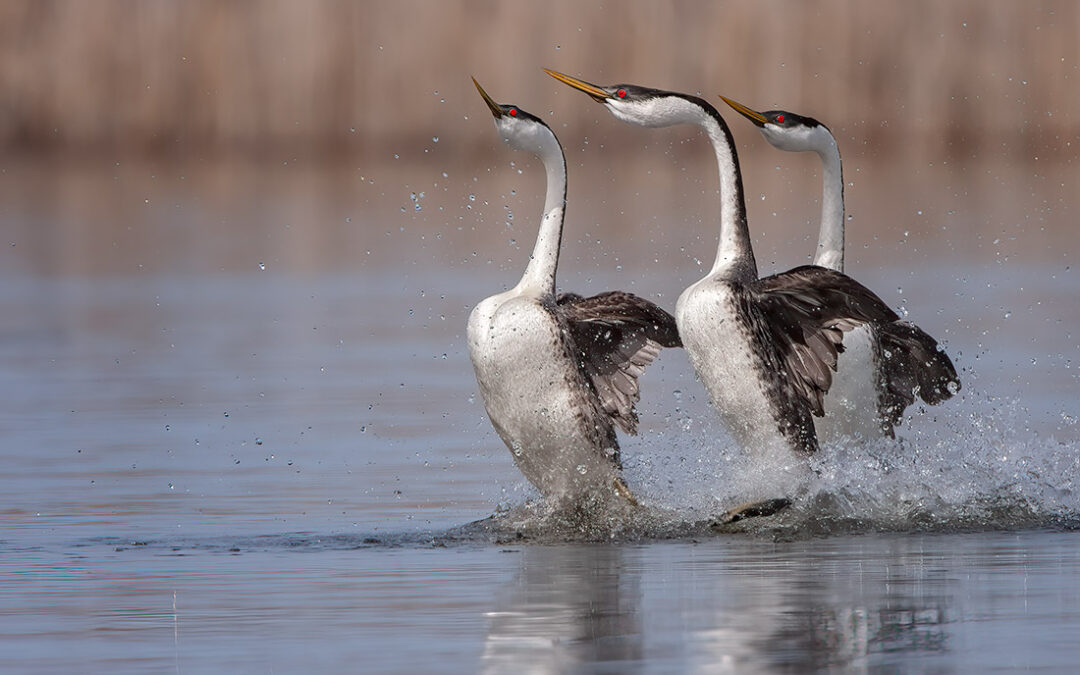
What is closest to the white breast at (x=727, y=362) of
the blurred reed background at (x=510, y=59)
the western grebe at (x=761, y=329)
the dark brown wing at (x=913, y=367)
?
the western grebe at (x=761, y=329)

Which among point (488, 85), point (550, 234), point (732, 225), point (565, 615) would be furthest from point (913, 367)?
point (488, 85)

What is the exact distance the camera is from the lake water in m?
7.00

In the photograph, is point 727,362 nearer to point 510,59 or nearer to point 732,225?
point 732,225

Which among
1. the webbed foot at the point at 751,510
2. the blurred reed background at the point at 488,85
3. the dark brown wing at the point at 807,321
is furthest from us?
the blurred reed background at the point at 488,85

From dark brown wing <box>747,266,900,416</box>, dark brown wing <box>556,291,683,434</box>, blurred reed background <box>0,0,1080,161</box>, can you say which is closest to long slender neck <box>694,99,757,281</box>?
dark brown wing <box>747,266,900,416</box>

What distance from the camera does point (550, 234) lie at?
34.8 ft

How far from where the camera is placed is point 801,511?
10016 millimetres

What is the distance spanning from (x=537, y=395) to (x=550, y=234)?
2.74ft

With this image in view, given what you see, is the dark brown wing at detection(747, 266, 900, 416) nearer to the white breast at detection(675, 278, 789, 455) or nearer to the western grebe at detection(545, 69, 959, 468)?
the western grebe at detection(545, 69, 959, 468)

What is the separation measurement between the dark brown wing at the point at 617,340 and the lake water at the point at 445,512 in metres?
0.40

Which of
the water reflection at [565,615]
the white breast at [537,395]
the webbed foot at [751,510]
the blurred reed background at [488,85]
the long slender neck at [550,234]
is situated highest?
the blurred reed background at [488,85]

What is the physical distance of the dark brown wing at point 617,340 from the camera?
10820 millimetres

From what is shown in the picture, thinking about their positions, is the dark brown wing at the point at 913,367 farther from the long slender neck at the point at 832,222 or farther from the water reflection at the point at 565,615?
the water reflection at the point at 565,615

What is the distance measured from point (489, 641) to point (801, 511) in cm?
330
